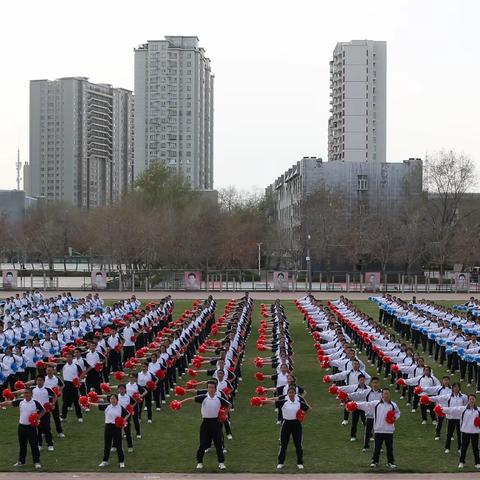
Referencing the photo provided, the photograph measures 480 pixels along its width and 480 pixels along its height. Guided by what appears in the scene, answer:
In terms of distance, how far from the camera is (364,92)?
122125 mm

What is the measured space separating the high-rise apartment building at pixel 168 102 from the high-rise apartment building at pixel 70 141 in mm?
15873

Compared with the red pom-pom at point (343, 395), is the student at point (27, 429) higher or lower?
lower

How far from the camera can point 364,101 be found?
122m

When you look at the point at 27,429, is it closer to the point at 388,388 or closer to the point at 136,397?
the point at 136,397

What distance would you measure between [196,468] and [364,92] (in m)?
113

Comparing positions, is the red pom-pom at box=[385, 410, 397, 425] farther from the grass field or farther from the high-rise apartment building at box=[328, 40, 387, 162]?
the high-rise apartment building at box=[328, 40, 387, 162]

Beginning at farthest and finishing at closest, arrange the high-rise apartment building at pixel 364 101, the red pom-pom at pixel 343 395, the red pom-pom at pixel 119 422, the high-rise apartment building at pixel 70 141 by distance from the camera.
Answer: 1. the high-rise apartment building at pixel 70 141
2. the high-rise apartment building at pixel 364 101
3. the red pom-pom at pixel 343 395
4. the red pom-pom at pixel 119 422

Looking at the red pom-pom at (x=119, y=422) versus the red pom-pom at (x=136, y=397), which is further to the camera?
the red pom-pom at (x=136, y=397)

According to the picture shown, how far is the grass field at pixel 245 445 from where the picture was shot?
13.6 metres

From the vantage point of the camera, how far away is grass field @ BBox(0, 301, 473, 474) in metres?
13.6

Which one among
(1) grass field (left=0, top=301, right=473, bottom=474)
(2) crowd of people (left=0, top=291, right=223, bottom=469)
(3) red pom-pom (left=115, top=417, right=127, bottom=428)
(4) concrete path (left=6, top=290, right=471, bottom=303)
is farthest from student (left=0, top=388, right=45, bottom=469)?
(4) concrete path (left=6, top=290, right=471, bottom=303)

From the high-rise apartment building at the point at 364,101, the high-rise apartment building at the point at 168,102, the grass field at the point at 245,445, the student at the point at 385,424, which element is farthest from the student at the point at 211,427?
the high-rise apartment building at the point at 168,102

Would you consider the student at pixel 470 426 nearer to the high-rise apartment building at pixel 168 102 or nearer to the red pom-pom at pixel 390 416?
the red pom-pom at pixel 390 416

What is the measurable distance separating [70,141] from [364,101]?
79356mm
